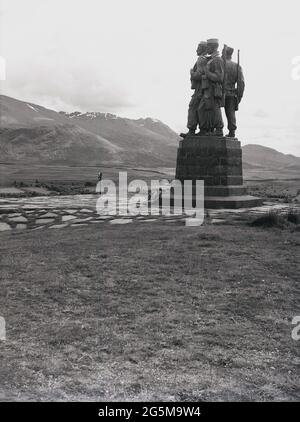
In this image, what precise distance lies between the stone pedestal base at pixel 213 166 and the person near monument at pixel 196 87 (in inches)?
21.2

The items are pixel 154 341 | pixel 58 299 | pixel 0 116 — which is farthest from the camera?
pixel 0 116

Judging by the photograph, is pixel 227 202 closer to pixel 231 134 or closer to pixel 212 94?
pixel 231 134

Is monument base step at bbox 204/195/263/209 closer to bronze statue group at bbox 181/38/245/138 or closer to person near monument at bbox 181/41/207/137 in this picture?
bronze statue group at bbox 181/38/245/138

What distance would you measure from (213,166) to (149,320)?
971 centimetres

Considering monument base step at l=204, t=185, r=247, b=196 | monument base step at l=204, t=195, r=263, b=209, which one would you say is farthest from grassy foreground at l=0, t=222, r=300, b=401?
monument base step at l=204, t=185, r=247, b=196

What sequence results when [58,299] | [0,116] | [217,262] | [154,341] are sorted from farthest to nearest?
[0,116], [217,262], [58,299], [154,341]

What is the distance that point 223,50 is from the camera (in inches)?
557

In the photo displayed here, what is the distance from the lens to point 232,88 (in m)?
14.6

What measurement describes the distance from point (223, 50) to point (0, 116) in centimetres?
19566

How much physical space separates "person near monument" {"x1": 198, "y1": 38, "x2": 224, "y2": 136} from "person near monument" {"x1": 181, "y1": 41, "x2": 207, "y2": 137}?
0.43 ft

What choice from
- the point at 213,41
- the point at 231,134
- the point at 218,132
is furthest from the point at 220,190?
the point at 213,41

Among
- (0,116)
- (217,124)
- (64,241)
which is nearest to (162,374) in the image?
(64,241)

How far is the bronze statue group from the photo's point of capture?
13.9m
